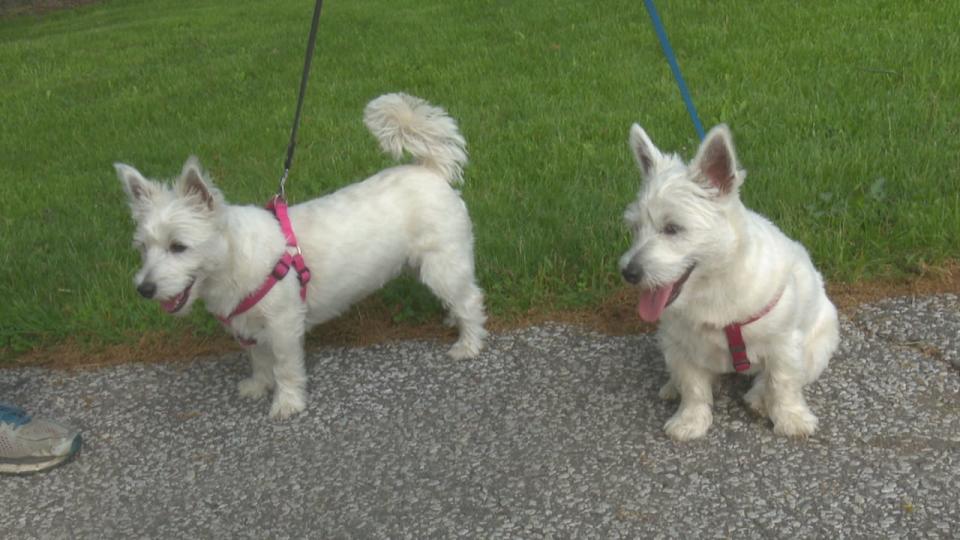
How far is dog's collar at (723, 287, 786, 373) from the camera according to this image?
356cm

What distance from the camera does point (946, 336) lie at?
428cm

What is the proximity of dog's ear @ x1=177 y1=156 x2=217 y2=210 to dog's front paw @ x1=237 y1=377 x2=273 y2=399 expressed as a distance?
1.00 metres

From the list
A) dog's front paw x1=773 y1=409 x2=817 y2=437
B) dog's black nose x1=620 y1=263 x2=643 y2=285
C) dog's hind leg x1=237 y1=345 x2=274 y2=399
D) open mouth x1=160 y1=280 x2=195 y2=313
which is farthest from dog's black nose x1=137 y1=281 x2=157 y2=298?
dog's front paw x1=773 y1=409 x2=817 y2=437

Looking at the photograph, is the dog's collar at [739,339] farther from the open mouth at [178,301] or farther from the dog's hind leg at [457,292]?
the open mouth at [178,301]

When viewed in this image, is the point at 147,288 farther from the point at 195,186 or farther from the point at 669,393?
the point at 669,393

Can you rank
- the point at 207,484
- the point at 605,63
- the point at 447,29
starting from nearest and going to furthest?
the point at 207,484
the point at 605,63
the point at 447,29

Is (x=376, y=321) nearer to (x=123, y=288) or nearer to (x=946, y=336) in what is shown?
(x=123, y=288)

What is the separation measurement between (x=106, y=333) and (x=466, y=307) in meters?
2.08

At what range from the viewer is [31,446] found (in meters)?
4.13

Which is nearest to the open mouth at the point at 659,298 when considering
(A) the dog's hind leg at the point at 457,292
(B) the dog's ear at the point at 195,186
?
(A) the dog's hind leg at the point at 457,292

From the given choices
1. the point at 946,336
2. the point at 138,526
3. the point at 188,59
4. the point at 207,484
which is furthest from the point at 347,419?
the point at 188,59

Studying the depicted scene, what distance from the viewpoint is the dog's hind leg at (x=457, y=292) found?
4746mm

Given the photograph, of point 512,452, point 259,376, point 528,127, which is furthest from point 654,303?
point 528,127

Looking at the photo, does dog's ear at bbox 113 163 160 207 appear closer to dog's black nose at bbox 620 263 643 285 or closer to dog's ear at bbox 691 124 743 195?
dog's black nose at bbox 620 263 643 285
